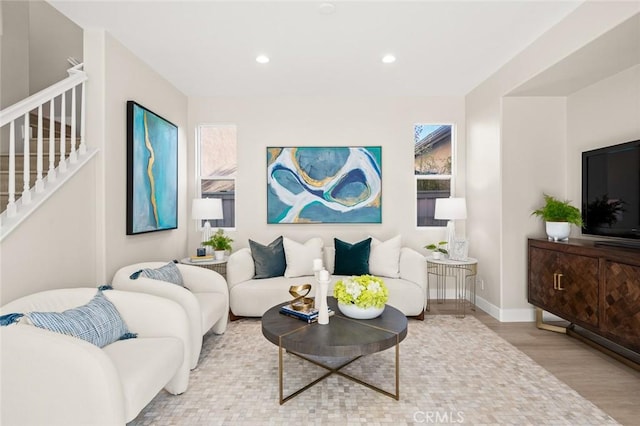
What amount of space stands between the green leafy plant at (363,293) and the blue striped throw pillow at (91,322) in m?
1.41

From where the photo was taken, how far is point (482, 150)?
4.11 meters

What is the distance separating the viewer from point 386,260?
396 cm

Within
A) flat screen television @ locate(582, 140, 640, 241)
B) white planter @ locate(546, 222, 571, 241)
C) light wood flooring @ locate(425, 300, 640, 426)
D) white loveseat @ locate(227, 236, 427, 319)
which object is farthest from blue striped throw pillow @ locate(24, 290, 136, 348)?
flat screen television @ locate(582, 140, 640, 241)

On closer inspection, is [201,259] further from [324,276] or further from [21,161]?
[324,276]

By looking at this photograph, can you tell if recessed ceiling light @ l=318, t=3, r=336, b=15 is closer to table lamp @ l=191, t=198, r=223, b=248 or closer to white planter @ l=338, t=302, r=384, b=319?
white planter @ l=338, t=302, r=384, b=319

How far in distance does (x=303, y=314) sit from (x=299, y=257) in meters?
1.54

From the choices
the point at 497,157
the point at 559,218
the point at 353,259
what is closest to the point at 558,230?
the point at 559,218

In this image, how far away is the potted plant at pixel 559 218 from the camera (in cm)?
325

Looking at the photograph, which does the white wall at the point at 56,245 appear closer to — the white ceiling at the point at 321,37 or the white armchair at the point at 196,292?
the white armchair at the point at 196,292

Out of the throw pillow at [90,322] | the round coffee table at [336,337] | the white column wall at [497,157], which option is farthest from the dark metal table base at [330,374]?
the white column wall at [497,157]

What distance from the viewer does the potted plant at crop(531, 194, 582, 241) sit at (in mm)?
3246

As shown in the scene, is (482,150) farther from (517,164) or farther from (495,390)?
(495,390)

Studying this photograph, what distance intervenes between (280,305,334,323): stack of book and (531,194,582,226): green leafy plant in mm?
2395

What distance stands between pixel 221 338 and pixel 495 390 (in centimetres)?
233
